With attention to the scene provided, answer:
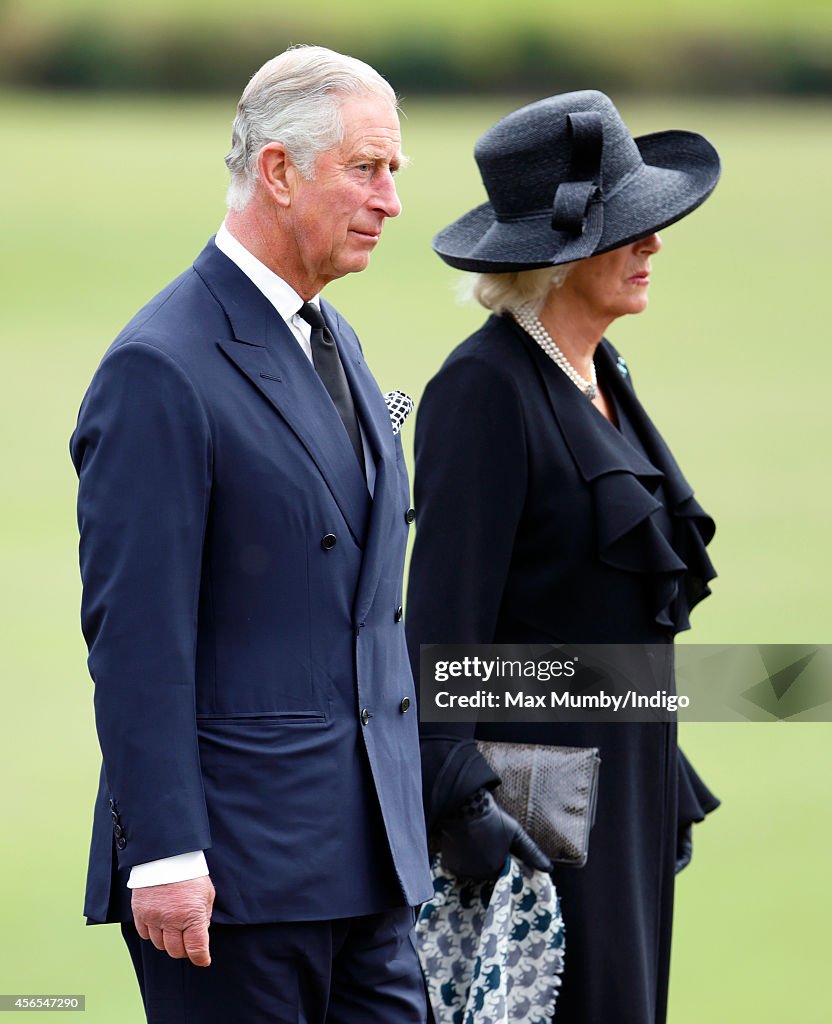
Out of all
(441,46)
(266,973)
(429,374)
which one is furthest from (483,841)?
(441,46)

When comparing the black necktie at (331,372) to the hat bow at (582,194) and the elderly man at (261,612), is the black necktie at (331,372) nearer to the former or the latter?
the elderly man at (261,612)

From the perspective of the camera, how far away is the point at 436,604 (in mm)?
2500

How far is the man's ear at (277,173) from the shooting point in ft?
6.56

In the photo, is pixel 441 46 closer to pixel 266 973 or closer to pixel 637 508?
pixel 637 508

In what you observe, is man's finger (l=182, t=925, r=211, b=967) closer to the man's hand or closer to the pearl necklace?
the man's hand

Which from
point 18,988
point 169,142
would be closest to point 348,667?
point 18,988

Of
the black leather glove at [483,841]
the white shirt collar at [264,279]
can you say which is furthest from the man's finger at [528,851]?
the white shirt collar at [264,279]

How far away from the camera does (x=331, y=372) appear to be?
2.12 metres

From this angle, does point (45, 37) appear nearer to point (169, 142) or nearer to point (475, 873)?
point (169, 142)

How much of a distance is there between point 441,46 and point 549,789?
7.44 metres

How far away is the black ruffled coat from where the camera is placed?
249 centimetres

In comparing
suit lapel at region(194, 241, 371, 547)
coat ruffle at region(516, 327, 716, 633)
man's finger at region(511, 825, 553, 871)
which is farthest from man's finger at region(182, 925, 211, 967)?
coat ruffle at region(516, 327, 716, 633)

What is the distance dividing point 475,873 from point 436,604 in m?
0.37

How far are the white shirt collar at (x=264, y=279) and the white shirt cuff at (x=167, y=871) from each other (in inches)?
23.8
